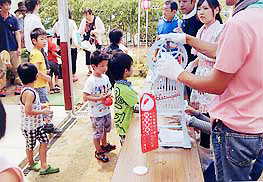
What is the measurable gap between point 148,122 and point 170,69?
0.28 metres

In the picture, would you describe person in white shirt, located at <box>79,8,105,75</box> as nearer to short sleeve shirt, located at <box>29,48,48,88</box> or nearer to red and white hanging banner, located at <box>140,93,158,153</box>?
short sleeve shirt, located at <box>29,48,48,88</box>

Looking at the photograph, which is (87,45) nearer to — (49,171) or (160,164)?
(49,171)

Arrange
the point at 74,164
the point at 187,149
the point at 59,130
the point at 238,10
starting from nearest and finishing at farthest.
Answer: the point at 238,10, the point at 187,149, the point at 74,164, the point at 59,130

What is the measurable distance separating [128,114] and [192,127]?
64cm

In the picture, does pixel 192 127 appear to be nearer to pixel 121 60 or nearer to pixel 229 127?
pixel 229 127

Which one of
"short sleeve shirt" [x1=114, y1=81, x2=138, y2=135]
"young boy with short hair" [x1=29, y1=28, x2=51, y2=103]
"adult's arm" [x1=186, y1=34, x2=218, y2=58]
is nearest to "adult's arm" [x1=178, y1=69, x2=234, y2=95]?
"adult's arm" [x1=186, y1=34, x2=218, y2=58]

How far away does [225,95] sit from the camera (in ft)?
4.41

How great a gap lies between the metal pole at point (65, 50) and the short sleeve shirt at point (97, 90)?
111cm

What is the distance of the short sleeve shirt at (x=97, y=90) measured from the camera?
272cm

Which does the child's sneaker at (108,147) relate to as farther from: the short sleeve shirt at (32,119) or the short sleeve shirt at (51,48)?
the short sleeve shirt at (51,48)

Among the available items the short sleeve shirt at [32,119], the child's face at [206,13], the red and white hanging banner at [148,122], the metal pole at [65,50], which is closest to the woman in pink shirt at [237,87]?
the red and white hanging banner at [148,122]

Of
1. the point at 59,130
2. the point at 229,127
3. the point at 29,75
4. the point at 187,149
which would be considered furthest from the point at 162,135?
the point at 59,130

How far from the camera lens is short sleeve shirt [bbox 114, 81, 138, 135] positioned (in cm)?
233

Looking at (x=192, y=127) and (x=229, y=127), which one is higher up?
(x=229, y=127)
